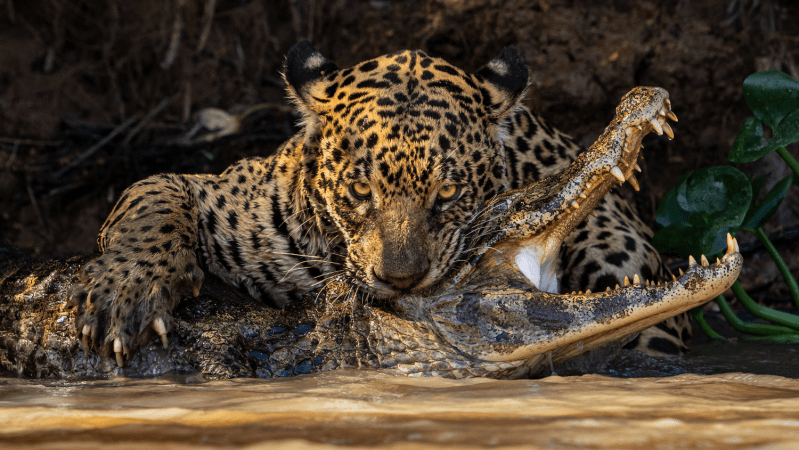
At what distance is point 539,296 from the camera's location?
2953 millimetres

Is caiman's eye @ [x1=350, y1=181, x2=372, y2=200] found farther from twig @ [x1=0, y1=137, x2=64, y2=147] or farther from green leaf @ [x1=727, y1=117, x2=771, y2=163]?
twig @ [x1=0, y1=137, x2=64, y2=147]

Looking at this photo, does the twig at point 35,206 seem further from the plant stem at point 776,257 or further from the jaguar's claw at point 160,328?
the plant stem at point 776,257

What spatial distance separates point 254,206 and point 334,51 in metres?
3.95

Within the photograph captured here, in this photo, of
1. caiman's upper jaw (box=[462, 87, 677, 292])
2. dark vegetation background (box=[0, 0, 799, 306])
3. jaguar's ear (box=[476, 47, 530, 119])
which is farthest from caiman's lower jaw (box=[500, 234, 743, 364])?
dark vegetation background (box=[0, 0, 799, 306])

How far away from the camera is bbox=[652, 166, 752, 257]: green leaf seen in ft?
13.0

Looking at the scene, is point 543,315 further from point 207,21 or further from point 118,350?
point 207,21

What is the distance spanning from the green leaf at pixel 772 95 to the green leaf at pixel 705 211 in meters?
0.36

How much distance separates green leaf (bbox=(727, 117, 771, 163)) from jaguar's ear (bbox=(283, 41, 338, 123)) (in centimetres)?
237

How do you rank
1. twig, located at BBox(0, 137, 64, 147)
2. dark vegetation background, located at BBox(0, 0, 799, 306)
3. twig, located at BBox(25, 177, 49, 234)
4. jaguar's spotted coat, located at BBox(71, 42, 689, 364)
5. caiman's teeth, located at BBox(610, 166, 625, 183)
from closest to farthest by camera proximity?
caiman's teeth, located at BBox(610, 166, 625, 183), jaguar's spotted coat, located at BBox(71, 42, 689, 364), dark vegetation background, located at BBox(0, 0, 799, 306), twig, located at BBox(25, 177, 49, 234), twig, located at BBox(0, 137, 64, 147)

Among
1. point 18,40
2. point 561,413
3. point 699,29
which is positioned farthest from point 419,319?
point 18,40

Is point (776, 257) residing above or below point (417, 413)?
above

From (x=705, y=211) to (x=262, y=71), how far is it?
5.76 meters

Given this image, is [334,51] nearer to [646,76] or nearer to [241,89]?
[241,89]

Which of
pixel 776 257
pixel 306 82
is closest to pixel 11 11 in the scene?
pixel 306 82
